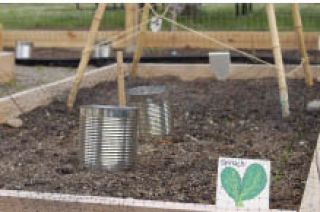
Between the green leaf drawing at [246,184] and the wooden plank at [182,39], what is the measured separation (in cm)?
613

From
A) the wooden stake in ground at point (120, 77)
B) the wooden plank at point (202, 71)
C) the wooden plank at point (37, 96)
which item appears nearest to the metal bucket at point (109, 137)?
the wooden stake in ground at point (120, 77)

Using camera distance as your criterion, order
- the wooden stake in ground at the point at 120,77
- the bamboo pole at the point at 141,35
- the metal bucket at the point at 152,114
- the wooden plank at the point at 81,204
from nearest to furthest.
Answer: the wooden plank at the point at 81,204 < the wooden stake in ground at the point at 120,77 < the metal bucket at the point at 152,114 < the bamboo pole at the point at 141,35

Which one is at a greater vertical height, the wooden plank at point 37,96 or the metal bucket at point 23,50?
the metal bucket at point 23,50

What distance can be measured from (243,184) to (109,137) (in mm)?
1058

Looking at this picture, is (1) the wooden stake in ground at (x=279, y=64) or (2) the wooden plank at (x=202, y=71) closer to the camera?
(1) the wooden stake in ground at (x=279, y=64)

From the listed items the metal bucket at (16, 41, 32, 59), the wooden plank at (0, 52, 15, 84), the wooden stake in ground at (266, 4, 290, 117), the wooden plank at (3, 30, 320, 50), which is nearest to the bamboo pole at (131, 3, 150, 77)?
the wooden stake in ground at (266, 4, 290, 117)

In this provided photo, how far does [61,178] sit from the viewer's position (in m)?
3.20

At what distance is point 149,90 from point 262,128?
82 centimetres

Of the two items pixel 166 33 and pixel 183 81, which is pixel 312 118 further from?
pixel 166 33

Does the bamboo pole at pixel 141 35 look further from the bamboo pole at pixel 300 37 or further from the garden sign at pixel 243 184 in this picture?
the garden sign at pixel 243 184

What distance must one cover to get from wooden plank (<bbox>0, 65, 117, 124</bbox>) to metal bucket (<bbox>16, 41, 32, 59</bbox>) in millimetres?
2577

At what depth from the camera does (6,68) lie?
6230 millimetres

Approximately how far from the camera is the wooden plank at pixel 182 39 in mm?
8391

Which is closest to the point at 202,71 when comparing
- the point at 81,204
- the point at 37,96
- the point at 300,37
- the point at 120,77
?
the point at 300,37
